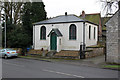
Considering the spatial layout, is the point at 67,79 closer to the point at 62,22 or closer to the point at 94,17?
the point at 62,22

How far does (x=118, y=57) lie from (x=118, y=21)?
3.69 m

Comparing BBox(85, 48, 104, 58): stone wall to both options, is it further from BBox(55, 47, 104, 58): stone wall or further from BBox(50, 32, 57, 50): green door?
BBox(50, 32, 57, 50): green door

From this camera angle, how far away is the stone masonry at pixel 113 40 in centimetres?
1280

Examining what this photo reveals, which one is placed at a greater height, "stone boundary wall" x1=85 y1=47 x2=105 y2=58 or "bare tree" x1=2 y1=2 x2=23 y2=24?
→ "bare tree" x1=2 y1=2 x2=23 y2=24

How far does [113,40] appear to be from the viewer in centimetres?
1312

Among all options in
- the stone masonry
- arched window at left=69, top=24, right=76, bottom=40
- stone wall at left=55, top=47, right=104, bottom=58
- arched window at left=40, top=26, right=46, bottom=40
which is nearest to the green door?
stone wall at left=55, top=47, right=104, bottom=58

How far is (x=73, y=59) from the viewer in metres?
16.2

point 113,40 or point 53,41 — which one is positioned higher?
point 113,40

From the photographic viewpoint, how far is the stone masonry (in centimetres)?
1280

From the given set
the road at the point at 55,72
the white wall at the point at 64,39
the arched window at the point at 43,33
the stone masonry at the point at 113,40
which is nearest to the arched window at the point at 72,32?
the white wall at the point at 64,39

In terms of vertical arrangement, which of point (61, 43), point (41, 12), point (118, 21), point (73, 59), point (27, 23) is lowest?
point (73, 59)

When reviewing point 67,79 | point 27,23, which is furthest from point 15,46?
point 67,79

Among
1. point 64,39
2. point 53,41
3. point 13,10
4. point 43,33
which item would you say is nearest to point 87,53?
point 64,39

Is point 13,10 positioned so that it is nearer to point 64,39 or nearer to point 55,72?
point 64,39
